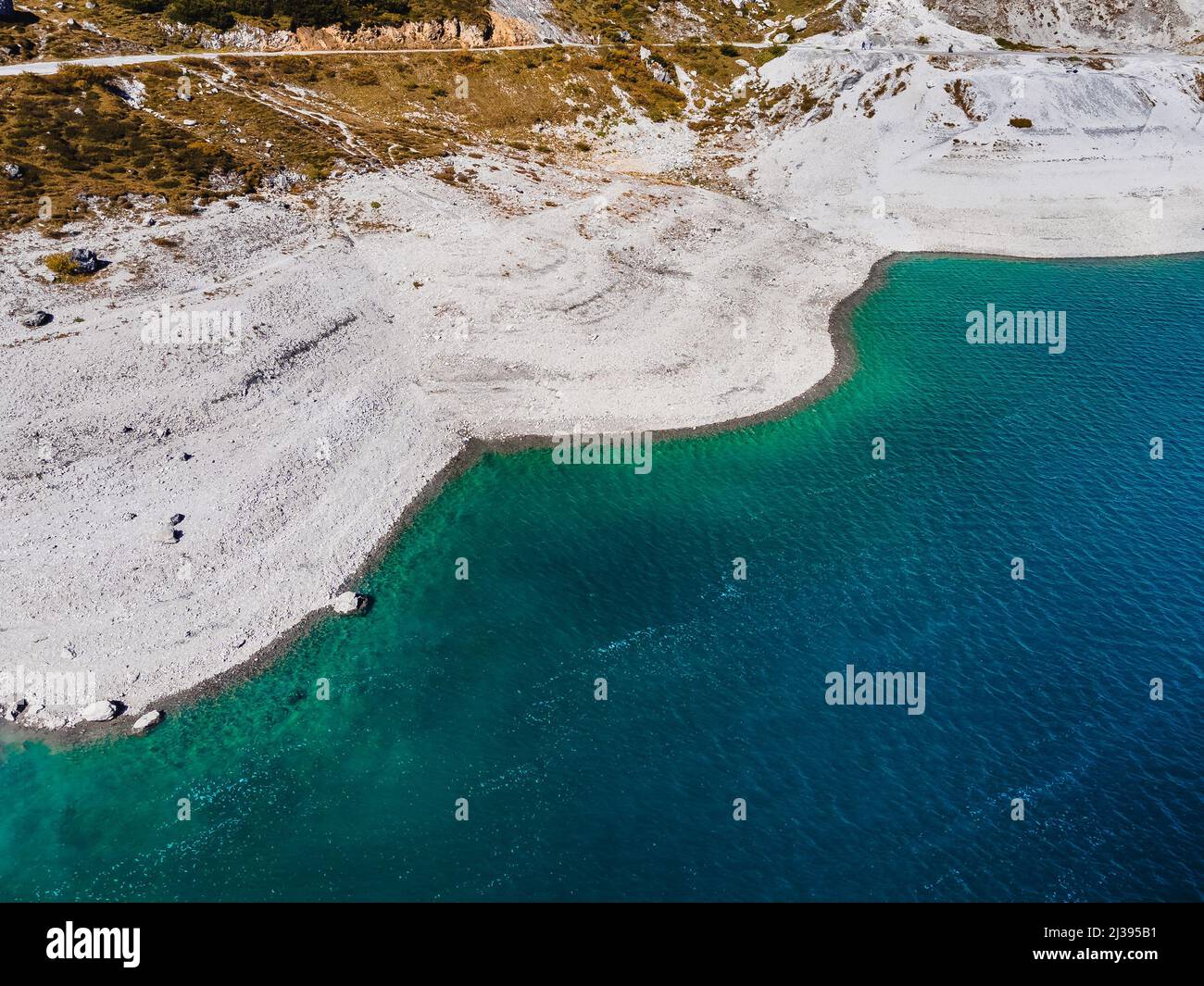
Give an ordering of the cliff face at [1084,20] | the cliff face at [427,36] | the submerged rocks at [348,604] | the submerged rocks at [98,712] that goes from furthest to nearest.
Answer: the cliff face at [1084,20]
the cliff face at [427,36]
the submerged rocks at [348,604]
the submerged rocks at [98,712]

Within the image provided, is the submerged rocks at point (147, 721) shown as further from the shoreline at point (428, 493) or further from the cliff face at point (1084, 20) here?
the cliff face at point (1084, 20)

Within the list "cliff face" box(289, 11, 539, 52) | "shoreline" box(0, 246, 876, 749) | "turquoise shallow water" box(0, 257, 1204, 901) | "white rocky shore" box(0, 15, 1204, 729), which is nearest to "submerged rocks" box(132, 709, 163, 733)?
"shoreline" box(0, 246, 876, 749)

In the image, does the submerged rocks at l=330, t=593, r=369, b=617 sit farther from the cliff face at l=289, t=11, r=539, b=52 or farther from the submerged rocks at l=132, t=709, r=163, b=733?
the cliff face at l=289, t=11, r=539, b=52

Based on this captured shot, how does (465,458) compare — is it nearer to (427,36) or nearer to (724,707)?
(724,707)

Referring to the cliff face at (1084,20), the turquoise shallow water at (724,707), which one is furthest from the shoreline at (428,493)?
the cliff face at (1084,20)

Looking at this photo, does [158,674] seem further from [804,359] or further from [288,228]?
[804,359]
